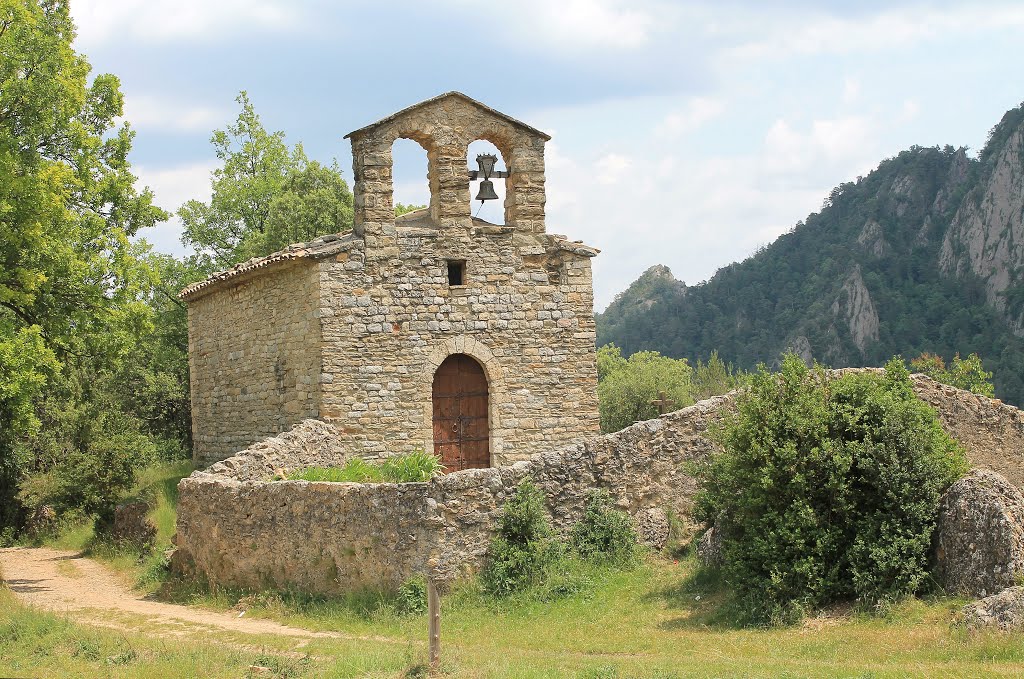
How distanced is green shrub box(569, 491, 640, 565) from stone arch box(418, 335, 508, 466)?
461 cm

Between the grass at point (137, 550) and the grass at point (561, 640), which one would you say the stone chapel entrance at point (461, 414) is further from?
the grass at point (561, 640)

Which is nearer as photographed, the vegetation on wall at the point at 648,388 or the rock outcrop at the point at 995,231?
the vegetation on wall at the point at 648,388

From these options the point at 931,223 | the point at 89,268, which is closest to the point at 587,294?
the point at 89,268

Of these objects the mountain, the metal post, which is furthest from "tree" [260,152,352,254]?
the mountain

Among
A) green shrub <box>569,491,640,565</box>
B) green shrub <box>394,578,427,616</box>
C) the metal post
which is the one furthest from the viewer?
green shrub <box>569,491,640,565</box>

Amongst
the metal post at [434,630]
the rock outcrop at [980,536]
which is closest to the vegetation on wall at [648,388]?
the rock outcrop at [980,536]

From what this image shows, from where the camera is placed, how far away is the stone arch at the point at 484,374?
16156mm

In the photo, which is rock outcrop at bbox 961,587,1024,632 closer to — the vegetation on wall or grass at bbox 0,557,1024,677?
grass at bbox 0,557,1024,677

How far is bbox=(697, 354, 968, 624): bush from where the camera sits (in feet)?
31.8

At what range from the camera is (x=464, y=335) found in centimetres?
1647

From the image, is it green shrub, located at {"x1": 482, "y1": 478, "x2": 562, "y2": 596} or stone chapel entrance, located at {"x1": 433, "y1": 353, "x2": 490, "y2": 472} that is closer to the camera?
green shrub, located at {"x1": 482, "y1": 478, "x2": 562, "y2": 596}

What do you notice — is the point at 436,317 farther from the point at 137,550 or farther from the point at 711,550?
the point at 711,550

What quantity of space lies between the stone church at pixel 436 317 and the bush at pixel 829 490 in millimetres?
6403

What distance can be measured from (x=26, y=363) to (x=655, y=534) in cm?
906
